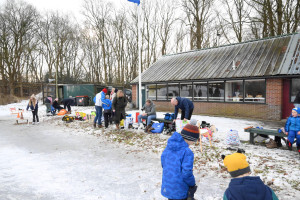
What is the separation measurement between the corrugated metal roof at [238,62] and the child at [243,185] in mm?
11766

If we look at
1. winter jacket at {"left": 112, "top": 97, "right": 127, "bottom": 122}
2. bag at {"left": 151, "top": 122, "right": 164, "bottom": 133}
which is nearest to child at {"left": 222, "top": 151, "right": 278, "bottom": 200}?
bag at {"left": 151, "top": 122, "right": 164, "bottom": 133}

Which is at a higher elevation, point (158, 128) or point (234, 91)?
point (234, 91)

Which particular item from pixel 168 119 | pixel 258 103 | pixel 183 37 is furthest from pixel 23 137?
pixel 183 37

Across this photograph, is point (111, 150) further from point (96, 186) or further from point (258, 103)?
point (258, 103)

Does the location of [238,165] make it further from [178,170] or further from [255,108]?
[255,108]

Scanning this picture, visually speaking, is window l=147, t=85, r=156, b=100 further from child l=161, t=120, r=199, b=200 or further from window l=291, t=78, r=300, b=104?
child l=161, t=120, r=199, b=200

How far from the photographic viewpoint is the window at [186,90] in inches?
646

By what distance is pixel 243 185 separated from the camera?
6.05ft

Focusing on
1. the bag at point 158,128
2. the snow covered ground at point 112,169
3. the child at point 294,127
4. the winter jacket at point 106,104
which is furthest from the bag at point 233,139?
the winter jacket at point 106,104

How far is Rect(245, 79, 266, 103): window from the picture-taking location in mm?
12891

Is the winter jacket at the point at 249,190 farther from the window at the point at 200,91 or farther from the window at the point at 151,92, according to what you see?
the window at the point at 151,92

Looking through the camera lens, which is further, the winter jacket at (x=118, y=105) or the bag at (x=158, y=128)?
the winter jacket at (x=118, y=105)

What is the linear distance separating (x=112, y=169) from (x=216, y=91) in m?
11.8

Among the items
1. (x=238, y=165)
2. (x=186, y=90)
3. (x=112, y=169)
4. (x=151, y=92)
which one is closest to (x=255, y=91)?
(x=186, y=90)
